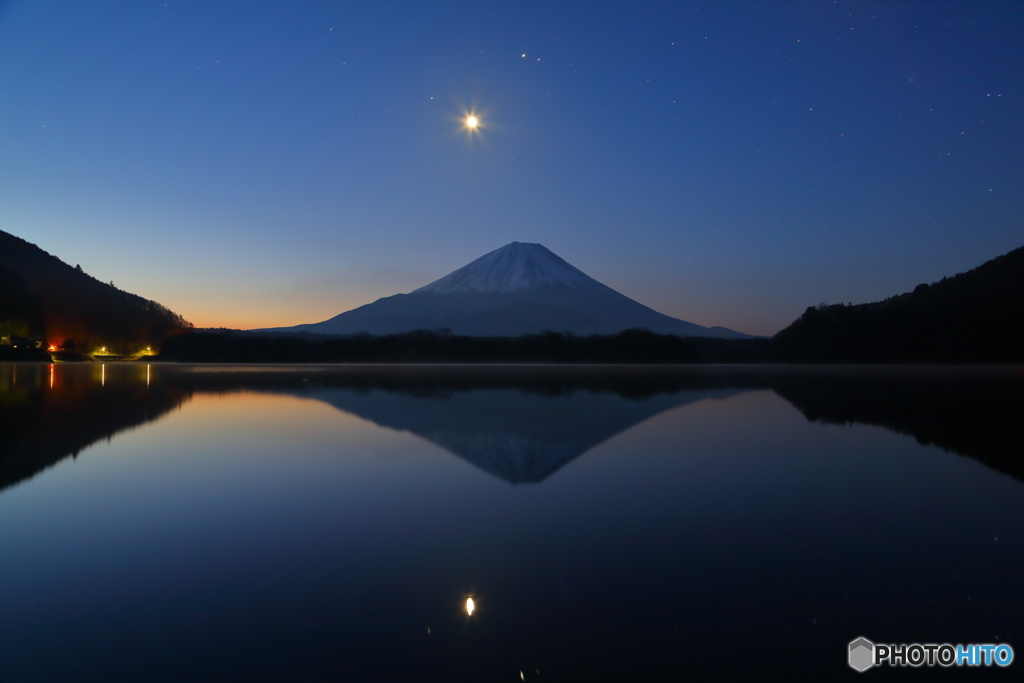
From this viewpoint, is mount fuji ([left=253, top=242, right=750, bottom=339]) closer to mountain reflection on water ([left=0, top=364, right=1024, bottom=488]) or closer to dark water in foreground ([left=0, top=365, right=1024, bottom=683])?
mountain reflection on water ([left=0, top=364, right=1024, bottom=488])

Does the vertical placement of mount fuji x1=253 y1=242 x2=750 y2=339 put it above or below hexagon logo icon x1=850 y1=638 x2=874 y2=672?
above

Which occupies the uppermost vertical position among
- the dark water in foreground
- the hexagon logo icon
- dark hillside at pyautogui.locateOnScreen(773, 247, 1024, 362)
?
dark hillside at pyautogui.locateOnScreen(773, 247, 1024, 362)

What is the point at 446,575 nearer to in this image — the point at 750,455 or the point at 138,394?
the point at 750,455

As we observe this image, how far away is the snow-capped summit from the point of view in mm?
147500

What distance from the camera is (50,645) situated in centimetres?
268

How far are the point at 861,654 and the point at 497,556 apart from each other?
6.84 ft

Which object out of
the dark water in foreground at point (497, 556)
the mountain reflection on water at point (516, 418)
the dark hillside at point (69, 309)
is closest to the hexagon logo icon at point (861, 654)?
the dark water in foreground at point (497, 556)

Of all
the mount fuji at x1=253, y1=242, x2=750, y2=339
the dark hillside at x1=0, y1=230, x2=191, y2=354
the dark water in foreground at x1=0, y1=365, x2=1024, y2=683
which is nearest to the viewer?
the dark water in foreground at x1=0, y1=365, x2=1024, y2=683

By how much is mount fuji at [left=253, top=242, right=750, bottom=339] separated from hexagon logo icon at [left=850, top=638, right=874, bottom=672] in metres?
119

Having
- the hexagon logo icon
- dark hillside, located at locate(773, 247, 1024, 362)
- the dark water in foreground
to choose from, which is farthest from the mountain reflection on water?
dark hillside, located at locate(773, 247, 1024, 362)

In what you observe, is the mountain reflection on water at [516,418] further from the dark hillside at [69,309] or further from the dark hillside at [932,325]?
the dark hillside at [69,309]

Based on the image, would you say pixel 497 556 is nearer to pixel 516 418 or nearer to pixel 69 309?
pixel 516 418

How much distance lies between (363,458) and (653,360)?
175 ft

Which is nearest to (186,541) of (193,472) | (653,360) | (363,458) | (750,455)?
(193,472)
